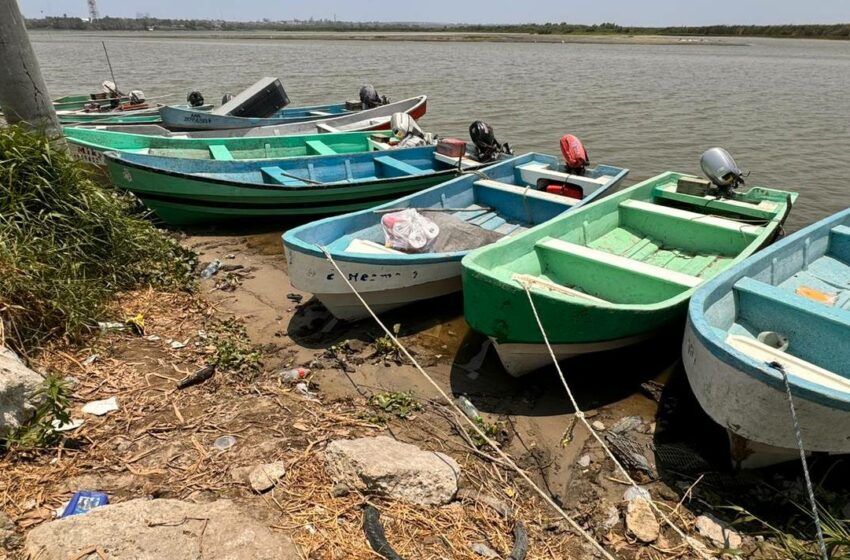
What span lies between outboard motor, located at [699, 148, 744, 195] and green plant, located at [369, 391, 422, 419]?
465cm

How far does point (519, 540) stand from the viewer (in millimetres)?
3000

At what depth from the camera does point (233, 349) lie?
Answer: 183 inches

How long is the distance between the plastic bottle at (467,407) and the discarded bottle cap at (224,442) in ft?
5.77

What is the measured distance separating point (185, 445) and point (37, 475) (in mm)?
790

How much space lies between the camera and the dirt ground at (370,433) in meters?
3.04

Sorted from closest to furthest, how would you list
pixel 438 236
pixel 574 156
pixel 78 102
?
pixel 438 236
pixel 574 156
pixel 78 102

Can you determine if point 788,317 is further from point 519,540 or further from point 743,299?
point 519,540

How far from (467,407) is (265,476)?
173 centimetres


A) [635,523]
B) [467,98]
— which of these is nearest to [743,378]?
[635,523]

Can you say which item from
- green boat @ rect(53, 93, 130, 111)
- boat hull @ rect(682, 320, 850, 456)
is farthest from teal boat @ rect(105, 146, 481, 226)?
green boat @ rect(53, 93, 130, 111)

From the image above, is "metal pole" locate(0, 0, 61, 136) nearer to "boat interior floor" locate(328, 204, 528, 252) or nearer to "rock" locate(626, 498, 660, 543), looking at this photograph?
"boat interior floor" locate(328, 204, 528, 252)

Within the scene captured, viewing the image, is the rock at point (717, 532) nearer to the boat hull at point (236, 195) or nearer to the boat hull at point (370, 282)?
the boat hull at point (370, 282)

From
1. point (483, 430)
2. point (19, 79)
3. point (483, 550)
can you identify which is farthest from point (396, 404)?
point (19, 79)

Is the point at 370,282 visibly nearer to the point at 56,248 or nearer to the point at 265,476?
the point at 265,476
